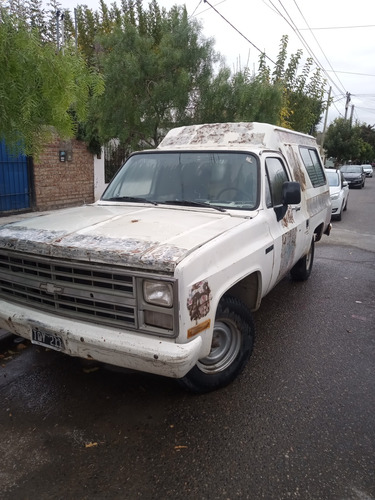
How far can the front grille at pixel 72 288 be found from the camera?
2611 mm

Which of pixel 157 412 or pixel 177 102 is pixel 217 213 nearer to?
pixel 157 412

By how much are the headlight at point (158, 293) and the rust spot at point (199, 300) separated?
13 cm

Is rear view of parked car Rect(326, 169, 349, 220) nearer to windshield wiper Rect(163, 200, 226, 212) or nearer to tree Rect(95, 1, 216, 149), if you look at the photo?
tree Rect(95, 1, 216, 149)

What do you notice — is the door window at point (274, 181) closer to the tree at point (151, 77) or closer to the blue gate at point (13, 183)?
the tree at point (151, 77)

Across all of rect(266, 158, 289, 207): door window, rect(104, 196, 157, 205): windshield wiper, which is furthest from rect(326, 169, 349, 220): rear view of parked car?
rect(104, 196, 157, 205): windshield wiper

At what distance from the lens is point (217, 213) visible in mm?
3604

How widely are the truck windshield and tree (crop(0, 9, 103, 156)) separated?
0.91 metres

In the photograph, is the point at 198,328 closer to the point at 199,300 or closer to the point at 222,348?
the point at 199,300

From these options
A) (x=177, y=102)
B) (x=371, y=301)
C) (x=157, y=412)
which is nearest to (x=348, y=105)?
(x=177, y=102)

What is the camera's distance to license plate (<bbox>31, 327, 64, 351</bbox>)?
2816 mm

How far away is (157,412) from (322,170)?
5190 millimetres

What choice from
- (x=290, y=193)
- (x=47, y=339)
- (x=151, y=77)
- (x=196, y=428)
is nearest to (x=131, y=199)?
(x=290, y=193)

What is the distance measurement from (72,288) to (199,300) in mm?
907

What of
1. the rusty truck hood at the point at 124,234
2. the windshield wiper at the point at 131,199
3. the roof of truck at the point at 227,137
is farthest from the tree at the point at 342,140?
the rusty truck hood at the point at 124,234
